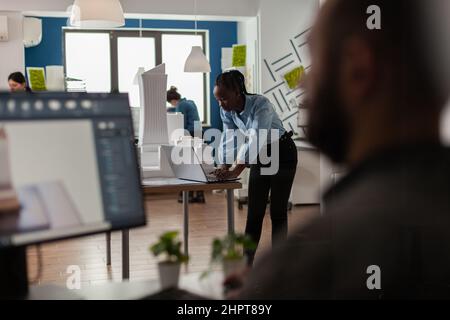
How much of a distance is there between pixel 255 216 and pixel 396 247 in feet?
9.45

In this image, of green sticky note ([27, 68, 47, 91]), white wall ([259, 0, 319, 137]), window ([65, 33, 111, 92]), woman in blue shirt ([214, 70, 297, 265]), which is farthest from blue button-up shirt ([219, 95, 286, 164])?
window ([65, 33, 111, 92])

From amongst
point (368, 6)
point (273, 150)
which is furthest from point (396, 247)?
point (273, 150)

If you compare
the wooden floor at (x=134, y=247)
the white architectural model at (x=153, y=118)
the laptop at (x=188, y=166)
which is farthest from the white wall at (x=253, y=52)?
the laptop at (x=188, y=166)

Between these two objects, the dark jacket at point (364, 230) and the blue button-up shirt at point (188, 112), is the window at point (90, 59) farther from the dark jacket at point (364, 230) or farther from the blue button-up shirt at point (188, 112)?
the dark jacket at point (364, 230)

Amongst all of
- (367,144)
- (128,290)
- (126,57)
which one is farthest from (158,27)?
(367,144)

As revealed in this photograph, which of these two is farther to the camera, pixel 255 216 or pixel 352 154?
pixel 255 216

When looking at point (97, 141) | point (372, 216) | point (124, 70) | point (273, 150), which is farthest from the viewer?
point (124, 70)

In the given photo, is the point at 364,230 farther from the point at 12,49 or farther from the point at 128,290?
the point at 12,49

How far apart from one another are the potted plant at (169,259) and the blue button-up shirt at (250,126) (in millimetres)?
2308

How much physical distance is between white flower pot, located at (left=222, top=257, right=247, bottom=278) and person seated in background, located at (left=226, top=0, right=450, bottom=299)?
27cm

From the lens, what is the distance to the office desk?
116cm

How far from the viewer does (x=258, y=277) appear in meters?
0.85

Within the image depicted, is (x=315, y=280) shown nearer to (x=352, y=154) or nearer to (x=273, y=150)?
(x=352, y=154)
